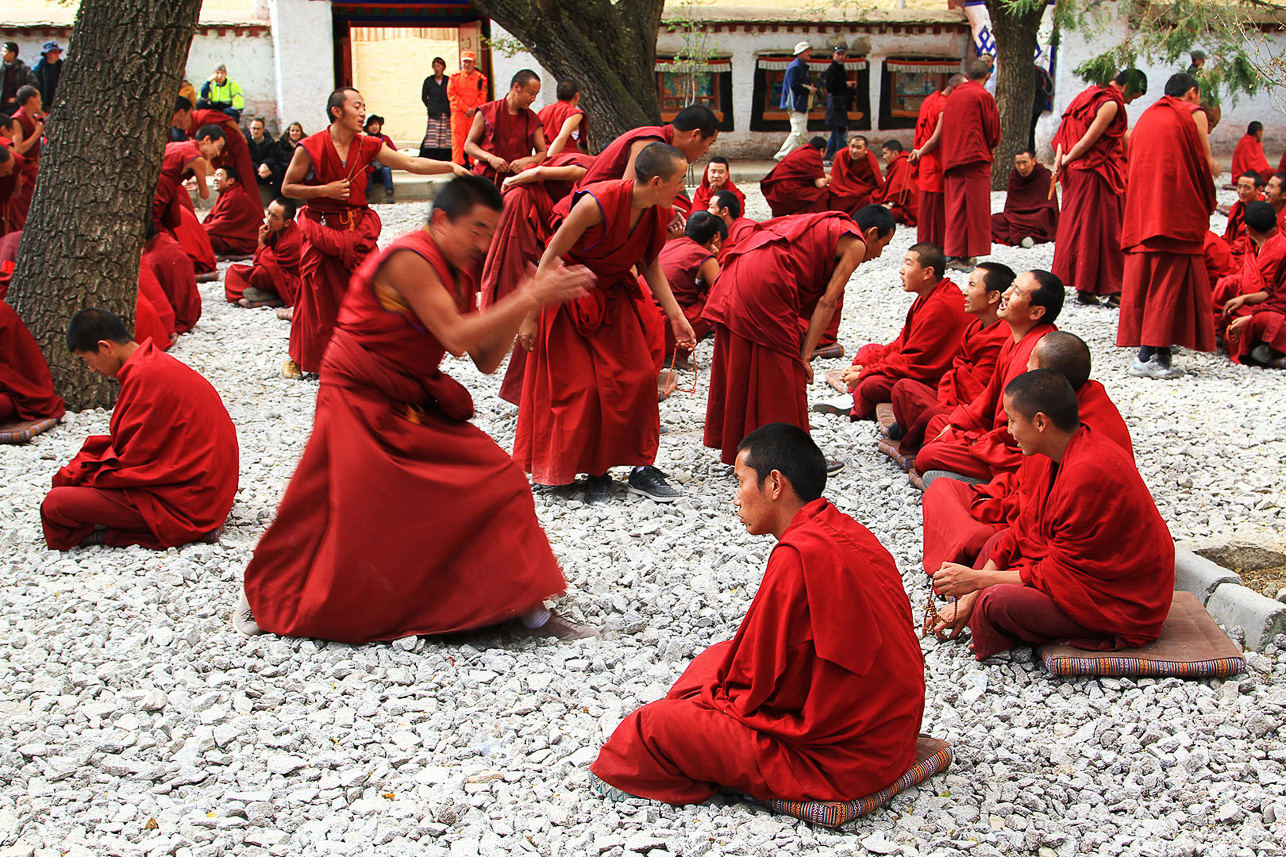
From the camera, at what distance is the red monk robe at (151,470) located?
393 cm

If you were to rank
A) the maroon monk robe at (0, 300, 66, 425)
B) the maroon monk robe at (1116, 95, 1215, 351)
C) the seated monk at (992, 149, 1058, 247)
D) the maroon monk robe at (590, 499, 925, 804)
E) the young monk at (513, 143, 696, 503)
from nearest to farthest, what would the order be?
the maroon monk robe at (590, 499, 925, 804) → the young monk at (513, 143, 696, 503) → the maroon monk robe at (0, 300, 66, 425) → the maroon monk robe at (1116, 95, 1215, 351) → the seated monk at (992, 149, 1058, 247)

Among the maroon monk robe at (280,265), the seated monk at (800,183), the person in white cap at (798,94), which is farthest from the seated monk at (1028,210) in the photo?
the maroon monk robe at (280,265)

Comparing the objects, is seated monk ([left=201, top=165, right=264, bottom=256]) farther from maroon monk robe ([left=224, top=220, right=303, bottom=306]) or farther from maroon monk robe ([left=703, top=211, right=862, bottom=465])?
maroon monk robe ([left=703, top=211, right=862, bottom=465])

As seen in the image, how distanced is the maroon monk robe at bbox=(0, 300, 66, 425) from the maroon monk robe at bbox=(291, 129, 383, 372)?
135 cm

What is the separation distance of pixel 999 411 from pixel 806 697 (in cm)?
225

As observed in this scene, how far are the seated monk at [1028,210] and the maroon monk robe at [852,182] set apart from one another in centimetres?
136

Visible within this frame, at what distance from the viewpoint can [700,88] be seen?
15.2 m

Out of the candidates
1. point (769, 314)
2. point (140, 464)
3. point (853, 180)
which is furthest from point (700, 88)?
point (140, 464)

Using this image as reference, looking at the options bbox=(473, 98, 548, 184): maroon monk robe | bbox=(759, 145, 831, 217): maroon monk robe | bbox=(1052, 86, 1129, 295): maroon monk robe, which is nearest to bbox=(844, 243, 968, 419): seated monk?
bbox=(1052, 86, 1129, 295): maroon monk robe

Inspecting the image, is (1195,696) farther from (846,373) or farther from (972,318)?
(846,373)

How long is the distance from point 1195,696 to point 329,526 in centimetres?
246

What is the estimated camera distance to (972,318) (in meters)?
5.16

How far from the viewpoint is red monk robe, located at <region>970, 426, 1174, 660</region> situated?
2.99 m

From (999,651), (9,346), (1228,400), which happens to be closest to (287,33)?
(9,346)
